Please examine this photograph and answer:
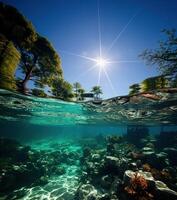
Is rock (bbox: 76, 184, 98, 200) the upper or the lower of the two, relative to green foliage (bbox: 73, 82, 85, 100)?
lower

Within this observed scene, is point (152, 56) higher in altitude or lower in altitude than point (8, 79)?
higher

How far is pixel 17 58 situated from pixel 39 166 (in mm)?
14960

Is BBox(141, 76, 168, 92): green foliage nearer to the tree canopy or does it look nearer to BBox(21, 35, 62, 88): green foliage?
the tree canopy

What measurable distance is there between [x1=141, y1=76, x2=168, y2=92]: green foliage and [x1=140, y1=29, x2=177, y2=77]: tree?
0.66 metres

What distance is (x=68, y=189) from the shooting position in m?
14.5

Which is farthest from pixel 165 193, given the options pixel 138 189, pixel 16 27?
pixel 16 27

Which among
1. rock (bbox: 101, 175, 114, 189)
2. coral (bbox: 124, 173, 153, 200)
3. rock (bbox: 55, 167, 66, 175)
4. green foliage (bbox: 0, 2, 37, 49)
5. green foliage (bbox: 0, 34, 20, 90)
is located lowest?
rock (bbox: 55, 167, 66, 175)

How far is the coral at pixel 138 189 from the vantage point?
30.9 ft

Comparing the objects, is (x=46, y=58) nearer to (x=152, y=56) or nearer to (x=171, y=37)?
(x=152, y=56)

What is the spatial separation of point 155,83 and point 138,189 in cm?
789

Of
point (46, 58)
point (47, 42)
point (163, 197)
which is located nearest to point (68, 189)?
point (163, 197)

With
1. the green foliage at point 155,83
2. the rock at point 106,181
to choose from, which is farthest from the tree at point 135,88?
the rock at point 106,181

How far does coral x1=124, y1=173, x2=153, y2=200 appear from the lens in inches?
371

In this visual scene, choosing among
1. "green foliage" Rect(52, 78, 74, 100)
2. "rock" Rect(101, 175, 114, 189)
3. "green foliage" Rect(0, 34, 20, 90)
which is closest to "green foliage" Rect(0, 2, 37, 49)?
"green foliage" Rect(0, 34, 20, 90)
